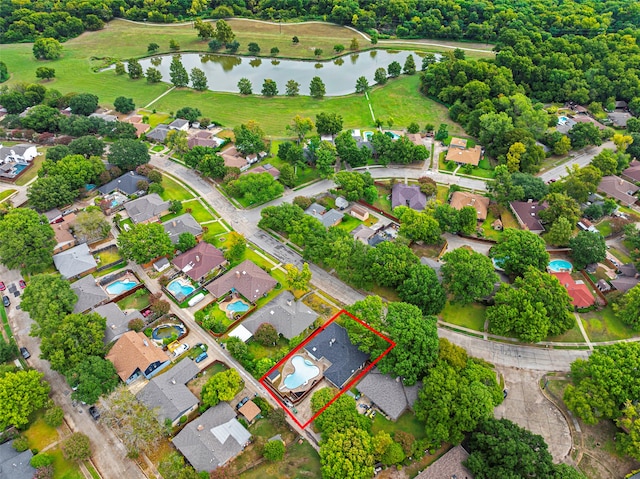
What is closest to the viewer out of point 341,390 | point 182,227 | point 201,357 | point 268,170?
point 341,390

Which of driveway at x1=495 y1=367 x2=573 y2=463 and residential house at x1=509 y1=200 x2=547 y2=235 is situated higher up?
residential house at x1=509 y1=200 x2=547 y2=235

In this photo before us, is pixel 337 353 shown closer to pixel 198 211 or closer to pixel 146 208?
pixel 198 211

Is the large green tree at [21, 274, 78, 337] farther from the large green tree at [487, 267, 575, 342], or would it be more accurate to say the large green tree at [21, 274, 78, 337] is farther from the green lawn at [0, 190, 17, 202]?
the large green tree at [487, 267, 575, 342]

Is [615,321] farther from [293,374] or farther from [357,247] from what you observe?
[293,374]

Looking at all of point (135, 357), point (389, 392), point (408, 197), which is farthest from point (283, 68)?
point (389, 392)

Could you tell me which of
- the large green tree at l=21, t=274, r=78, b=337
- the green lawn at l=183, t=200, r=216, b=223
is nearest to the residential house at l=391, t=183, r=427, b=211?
the green lawn at l=183, t=200, r=216, b=223

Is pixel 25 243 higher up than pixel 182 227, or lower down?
higher up
